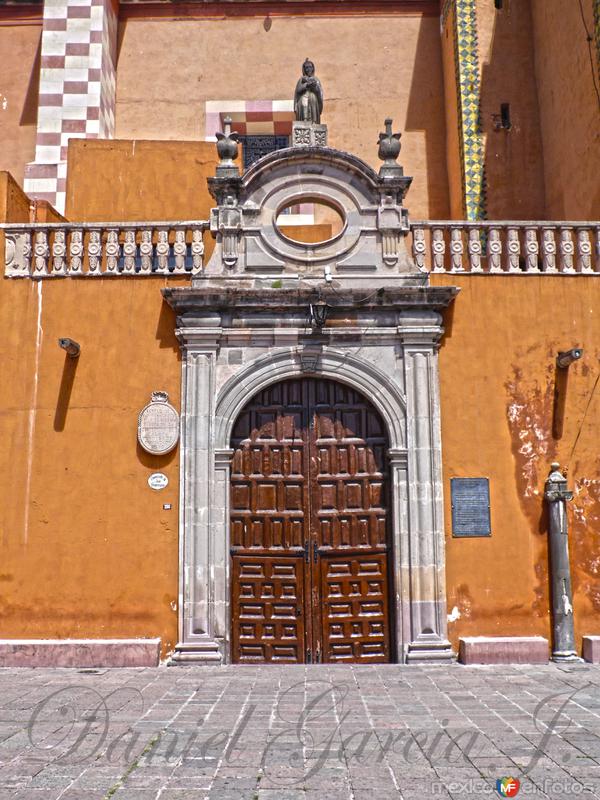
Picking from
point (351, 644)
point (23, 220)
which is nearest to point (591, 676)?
point (351, 644)

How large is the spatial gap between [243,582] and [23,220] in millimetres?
5250

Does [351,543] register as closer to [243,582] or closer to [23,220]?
[243,582]

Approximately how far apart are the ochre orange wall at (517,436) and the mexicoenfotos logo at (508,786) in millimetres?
3833

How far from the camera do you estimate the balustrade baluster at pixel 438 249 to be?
9227 millimetres

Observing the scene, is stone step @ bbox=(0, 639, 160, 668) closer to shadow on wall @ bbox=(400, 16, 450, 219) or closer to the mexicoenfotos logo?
Result: the mexicoenfotos logo

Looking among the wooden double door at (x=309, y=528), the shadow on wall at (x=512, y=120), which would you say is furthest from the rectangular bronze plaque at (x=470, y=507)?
the shadow on wall at (x=512, y=120)

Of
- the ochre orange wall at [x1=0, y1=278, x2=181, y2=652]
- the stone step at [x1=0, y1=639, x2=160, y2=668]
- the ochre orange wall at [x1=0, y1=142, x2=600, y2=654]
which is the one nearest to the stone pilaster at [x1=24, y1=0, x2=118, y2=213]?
the ochre orange wall at [x1=0, y1=142, x2=600, y2=654]

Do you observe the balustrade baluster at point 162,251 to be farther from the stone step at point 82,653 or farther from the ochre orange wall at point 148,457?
the stone step at point 82,653

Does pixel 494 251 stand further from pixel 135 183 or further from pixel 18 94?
pixel 18 94

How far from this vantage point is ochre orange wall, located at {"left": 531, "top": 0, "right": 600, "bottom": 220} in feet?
35.7

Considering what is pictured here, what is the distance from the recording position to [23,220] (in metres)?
9.85

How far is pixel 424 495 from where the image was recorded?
8719mm

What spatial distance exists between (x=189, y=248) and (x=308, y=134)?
6.58 feet

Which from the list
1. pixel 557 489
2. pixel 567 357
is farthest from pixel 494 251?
pixel 557 489
